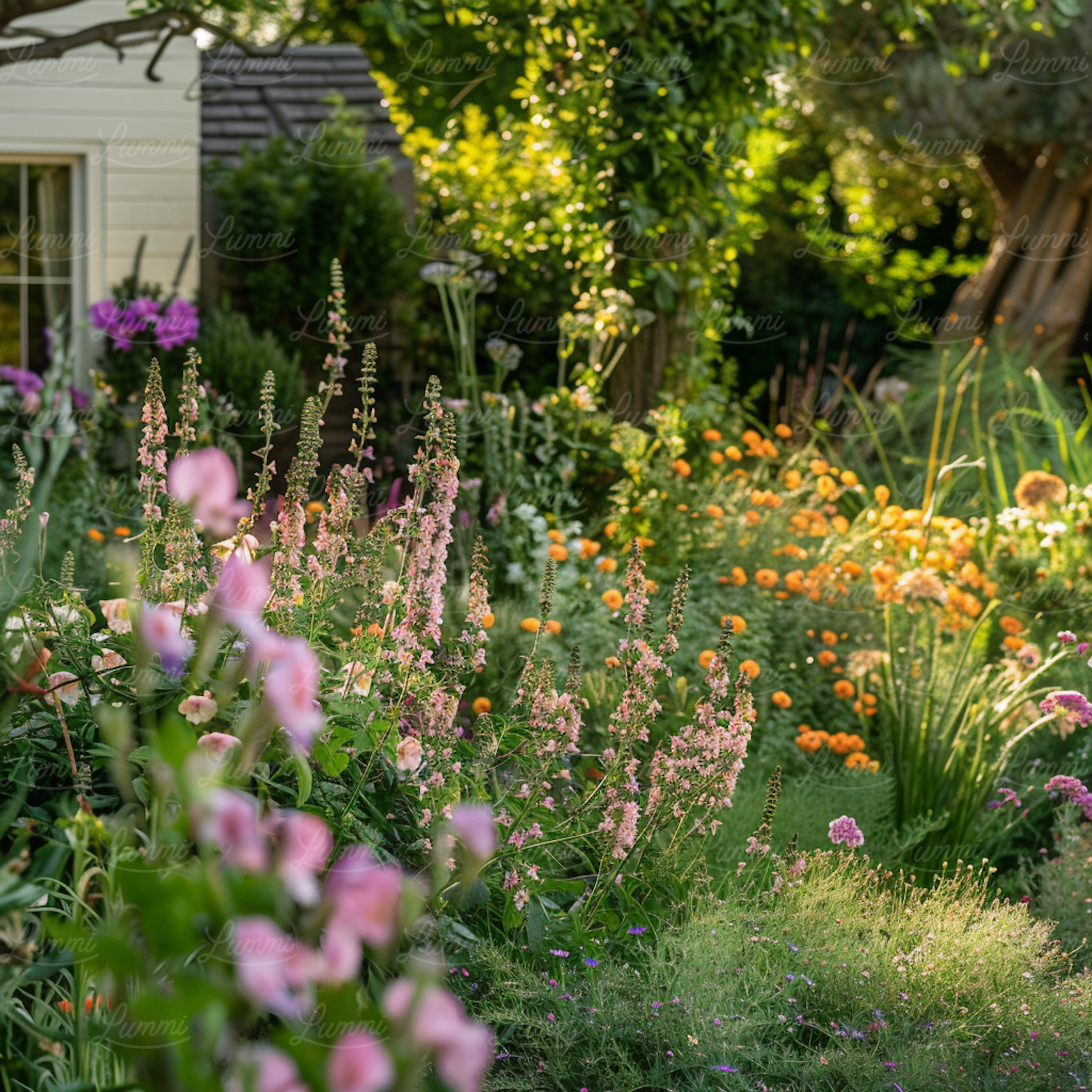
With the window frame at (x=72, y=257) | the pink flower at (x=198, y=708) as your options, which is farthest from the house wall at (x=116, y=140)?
the pink flower at (x=198, y=708)

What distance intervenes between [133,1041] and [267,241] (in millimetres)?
6590

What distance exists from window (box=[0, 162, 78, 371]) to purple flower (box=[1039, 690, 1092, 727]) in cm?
578

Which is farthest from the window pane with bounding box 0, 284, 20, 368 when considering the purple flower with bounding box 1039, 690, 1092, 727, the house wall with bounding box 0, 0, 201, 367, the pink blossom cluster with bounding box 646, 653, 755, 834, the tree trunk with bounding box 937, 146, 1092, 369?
→ the tree trunk with bounding box 937, 146, 1092, 369

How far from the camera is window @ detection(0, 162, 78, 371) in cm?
687

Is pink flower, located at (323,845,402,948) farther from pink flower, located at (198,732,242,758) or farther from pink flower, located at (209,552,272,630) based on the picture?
pink flower, located at (198,732,242,758)

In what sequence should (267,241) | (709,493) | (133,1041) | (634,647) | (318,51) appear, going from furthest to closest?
(318,51), (267,241), (709,493), (634,647), (133,1041)

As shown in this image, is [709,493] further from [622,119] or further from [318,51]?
[318,51]

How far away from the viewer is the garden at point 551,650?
3.76 feet

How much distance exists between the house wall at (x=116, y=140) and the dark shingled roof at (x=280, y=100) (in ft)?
2.37

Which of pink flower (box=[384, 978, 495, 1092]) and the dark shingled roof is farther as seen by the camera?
the dark shingled roof

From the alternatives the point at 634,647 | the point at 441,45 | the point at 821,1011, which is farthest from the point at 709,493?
the point at 441,45

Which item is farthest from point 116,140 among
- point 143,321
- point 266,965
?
point 266,965

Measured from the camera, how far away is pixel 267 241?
23.4 ft

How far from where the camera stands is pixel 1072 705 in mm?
2908
